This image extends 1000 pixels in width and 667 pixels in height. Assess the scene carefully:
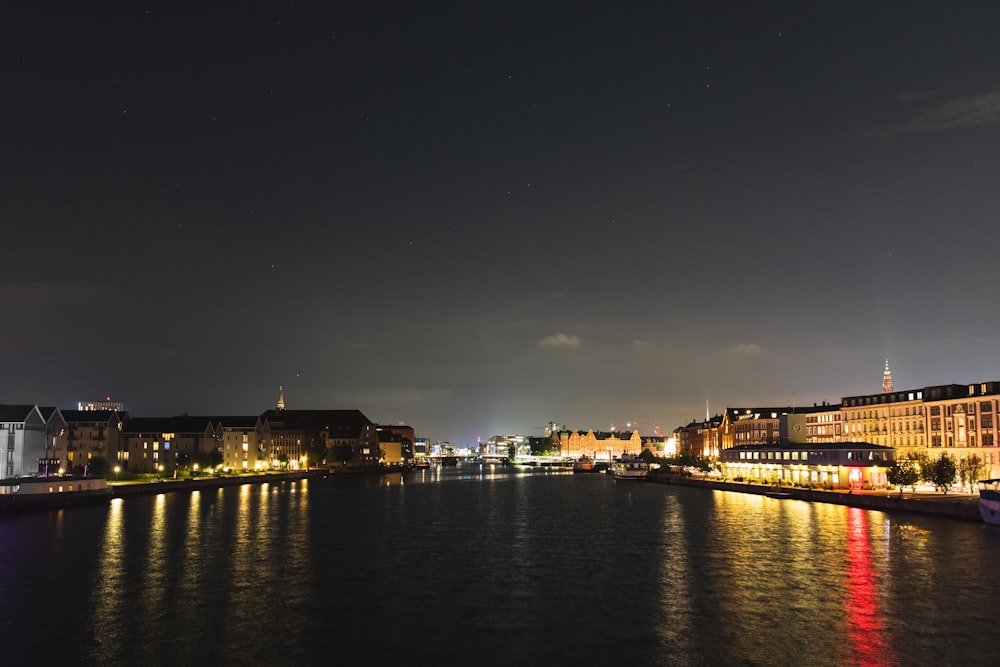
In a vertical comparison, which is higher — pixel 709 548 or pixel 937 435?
pixel 937 435

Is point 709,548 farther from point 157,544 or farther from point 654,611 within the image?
point 157,544

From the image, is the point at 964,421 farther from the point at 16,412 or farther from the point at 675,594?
the point at 16,412

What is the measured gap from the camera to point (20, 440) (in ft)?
384

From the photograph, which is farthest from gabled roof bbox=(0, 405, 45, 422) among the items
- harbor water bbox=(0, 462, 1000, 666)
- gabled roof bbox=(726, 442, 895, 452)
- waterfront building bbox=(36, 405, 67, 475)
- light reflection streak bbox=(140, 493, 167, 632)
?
gabled roof bbox=(726, 442, 895, 452)

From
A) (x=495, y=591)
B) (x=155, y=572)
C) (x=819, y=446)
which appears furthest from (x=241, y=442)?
(x=495, y=591)

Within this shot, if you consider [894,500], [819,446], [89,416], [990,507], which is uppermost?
[89,416]

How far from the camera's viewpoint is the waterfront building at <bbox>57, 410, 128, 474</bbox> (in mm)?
147250

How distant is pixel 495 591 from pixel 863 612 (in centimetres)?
2128

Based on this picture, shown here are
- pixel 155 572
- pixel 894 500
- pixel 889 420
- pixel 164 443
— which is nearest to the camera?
pixel 155 572

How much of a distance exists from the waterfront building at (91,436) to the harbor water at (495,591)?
6662cm

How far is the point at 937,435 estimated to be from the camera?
138m

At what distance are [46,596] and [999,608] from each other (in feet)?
179

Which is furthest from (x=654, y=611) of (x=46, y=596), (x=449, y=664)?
(x=46, y=596)

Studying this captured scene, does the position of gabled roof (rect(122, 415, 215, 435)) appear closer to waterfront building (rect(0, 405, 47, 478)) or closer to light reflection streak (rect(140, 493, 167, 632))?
waterfront building (rect(0, 405, 47, 478))
